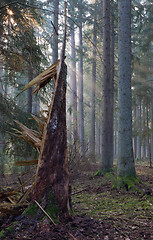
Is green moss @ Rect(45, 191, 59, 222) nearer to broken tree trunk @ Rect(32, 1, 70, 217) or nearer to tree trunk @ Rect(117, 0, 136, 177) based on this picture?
broken tree trunk @ Rect(32, 1, 70, 217)

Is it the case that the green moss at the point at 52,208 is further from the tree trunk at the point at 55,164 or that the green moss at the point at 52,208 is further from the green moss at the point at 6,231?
the green moss at the point at 6,231

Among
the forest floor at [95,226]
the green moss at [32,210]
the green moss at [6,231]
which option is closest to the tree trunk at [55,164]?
the green moss at [32,210]

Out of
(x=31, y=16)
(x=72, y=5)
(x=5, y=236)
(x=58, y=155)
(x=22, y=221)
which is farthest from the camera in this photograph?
(x=72, y=5)

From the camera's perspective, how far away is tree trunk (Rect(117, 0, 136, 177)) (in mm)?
7262

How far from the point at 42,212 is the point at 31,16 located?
543 centimetres

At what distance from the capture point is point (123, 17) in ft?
25.2

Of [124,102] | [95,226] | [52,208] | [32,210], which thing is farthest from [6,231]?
[124,102]

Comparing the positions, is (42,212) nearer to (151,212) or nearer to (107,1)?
(151,212)

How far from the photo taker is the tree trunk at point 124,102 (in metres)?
7.26

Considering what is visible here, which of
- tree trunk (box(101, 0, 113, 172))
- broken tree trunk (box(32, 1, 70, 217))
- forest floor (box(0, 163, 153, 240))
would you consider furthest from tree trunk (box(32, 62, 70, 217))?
tree trunk (box(101, 0, 113, 172))

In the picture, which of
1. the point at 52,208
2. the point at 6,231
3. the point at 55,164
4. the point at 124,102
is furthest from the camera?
the point at 124,102

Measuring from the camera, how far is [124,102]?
739cm

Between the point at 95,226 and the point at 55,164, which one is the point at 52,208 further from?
the point at 95,226

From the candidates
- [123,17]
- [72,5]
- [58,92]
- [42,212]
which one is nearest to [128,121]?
[123,17]
